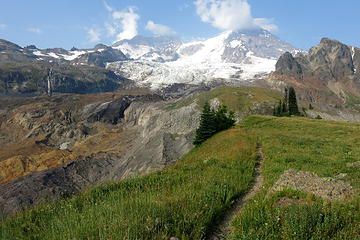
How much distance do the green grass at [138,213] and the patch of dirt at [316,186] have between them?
179 centimetres

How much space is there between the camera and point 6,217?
33.1ft

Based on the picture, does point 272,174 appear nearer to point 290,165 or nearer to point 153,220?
point 290,165

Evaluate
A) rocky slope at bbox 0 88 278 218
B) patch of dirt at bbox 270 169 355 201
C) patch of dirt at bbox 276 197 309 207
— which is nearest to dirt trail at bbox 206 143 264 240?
patch of dirt at bbox 270 169 355 201

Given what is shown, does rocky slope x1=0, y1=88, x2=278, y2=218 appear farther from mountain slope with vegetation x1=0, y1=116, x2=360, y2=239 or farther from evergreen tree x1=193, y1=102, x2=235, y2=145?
evergreen tree x1=193, y1=102, x2=235, y2=145

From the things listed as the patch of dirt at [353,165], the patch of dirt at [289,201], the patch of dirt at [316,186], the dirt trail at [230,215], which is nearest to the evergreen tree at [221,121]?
the patch of dirt at [353,165]

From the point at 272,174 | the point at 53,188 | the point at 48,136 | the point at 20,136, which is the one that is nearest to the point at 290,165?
the point at 272,174

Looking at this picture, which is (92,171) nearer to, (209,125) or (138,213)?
(209,125)

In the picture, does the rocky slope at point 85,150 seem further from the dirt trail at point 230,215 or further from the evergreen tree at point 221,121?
the evergreen tree at point 221,121

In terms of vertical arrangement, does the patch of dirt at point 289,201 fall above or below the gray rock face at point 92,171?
above

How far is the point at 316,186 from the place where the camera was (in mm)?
11148

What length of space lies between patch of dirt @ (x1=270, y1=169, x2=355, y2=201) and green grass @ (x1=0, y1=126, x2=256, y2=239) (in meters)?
1.79

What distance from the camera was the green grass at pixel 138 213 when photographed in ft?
22.9

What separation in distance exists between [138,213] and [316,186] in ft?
23.0

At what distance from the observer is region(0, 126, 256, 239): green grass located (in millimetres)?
6980
